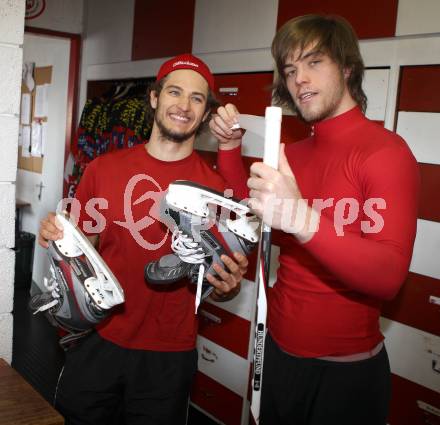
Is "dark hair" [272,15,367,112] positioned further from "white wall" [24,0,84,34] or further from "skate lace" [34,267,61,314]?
"white wall" [24,0,84,34]

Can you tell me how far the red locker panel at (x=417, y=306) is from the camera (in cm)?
193

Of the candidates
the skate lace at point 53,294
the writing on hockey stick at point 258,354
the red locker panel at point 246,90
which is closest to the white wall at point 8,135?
the skate lace at point 53,294

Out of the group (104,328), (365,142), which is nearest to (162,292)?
(104,328)

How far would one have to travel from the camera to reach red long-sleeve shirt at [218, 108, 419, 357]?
3.53 feet

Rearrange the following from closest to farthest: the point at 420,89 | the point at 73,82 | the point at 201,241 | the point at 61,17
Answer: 1. the point at 201,241
2. the point at 420,89
3. the point at 61,17
4. the point at 73,82

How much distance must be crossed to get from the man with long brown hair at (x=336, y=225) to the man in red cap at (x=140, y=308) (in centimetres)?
31

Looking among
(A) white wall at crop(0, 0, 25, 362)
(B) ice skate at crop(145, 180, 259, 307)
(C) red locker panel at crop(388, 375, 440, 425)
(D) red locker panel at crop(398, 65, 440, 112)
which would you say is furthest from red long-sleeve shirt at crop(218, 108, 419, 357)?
(A) white wall at crop(0, 0, 25, 362)

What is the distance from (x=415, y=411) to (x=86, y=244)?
1342 mm

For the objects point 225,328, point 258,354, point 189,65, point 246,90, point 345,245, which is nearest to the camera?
point 345,245

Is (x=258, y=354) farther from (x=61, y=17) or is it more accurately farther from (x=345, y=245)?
(x=61, y=17)

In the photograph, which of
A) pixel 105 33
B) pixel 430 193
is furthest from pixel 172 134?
pixel 105 33

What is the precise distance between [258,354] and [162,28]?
2450 mm

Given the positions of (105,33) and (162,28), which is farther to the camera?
A: (105,33)

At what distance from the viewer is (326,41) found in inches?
56.0
